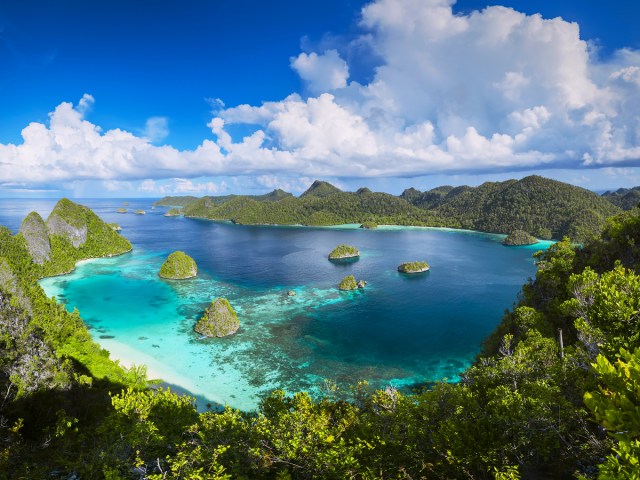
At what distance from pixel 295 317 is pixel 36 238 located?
9538cm

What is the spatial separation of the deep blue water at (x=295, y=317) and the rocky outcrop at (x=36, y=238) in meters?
10.9

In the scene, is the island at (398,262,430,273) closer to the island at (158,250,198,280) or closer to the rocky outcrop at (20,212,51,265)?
the island at (158,250,198,280)

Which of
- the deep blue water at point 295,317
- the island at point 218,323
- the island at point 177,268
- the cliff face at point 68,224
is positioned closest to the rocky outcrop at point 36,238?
the deep blue water at point 295,317

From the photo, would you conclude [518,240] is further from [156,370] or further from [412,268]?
[156,370]

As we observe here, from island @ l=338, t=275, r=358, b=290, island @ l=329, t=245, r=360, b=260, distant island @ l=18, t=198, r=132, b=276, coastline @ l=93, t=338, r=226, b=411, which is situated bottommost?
coastline @ l=93, t=338, r=226, b=411

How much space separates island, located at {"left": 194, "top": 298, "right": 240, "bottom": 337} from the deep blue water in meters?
1.79

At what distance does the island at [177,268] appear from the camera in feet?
317

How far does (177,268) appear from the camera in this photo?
97.1 m

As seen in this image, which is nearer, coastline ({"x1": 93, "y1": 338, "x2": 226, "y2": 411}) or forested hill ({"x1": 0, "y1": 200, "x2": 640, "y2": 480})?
forested hill ({"x1": 0, "y1": 200, "x2": 640, "y2": 480})

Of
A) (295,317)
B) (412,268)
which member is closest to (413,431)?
(295,317)

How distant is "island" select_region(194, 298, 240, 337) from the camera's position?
5797 cm

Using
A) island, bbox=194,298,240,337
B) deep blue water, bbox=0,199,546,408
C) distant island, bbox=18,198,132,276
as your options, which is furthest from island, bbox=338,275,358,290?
distant island, bbox=18,198,132,276

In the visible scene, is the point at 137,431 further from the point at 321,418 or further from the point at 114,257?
the point at 114,257

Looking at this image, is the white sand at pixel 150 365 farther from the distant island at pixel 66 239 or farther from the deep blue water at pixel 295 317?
Result: the distant island at pixel 66 239
